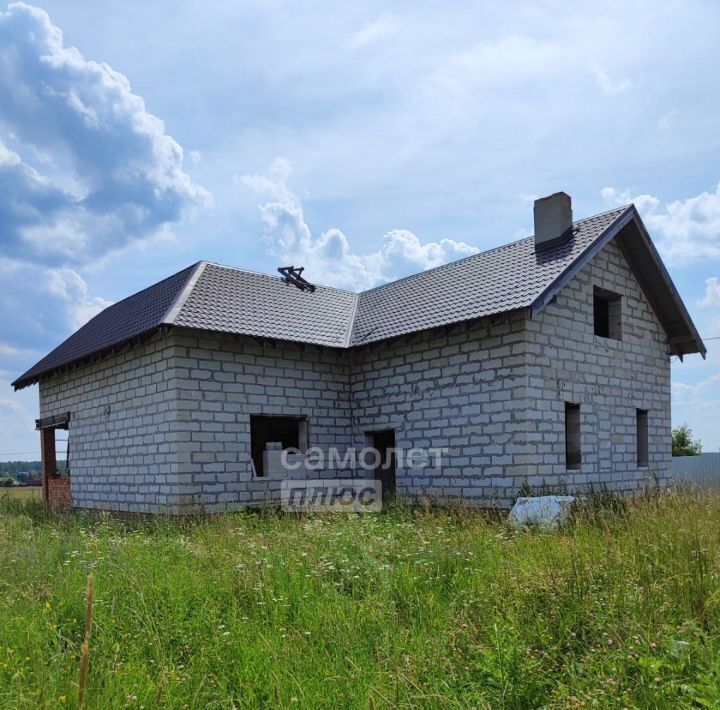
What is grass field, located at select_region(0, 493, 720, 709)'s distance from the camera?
3.92 metres

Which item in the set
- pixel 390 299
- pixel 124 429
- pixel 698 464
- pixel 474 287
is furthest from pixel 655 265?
pixel 124 429

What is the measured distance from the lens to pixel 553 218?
43.9 feet

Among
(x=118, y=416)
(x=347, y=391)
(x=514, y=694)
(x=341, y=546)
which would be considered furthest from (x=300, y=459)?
(x=514, y=694)

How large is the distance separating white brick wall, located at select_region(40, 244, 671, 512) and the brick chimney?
100 cm

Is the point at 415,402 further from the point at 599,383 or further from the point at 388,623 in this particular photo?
the point at 388,623

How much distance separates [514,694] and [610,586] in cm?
151

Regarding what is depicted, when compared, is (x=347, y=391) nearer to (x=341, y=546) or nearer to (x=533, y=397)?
(x=533, y=397)

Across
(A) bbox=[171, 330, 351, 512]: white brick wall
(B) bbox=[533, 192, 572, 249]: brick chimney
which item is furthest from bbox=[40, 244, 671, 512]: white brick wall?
(B) bbox=[533, 192, 572, 249]: brick chimney

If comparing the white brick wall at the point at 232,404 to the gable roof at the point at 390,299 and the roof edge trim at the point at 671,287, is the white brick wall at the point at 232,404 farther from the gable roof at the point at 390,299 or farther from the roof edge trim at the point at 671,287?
the roof edge trim at the point at 671,287

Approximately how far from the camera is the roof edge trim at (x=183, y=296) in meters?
11.7

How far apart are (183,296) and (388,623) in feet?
30.9

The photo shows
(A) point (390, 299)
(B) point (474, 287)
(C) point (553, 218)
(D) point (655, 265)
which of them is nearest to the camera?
(B) point (474, 287)

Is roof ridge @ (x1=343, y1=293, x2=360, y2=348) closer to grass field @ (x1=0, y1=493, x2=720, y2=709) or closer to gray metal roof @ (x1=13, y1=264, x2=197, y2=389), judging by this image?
gray metal roof @ (x1=13, y1=264, x2=197, y2=389)

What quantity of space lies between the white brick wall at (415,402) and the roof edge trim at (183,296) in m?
0.43
